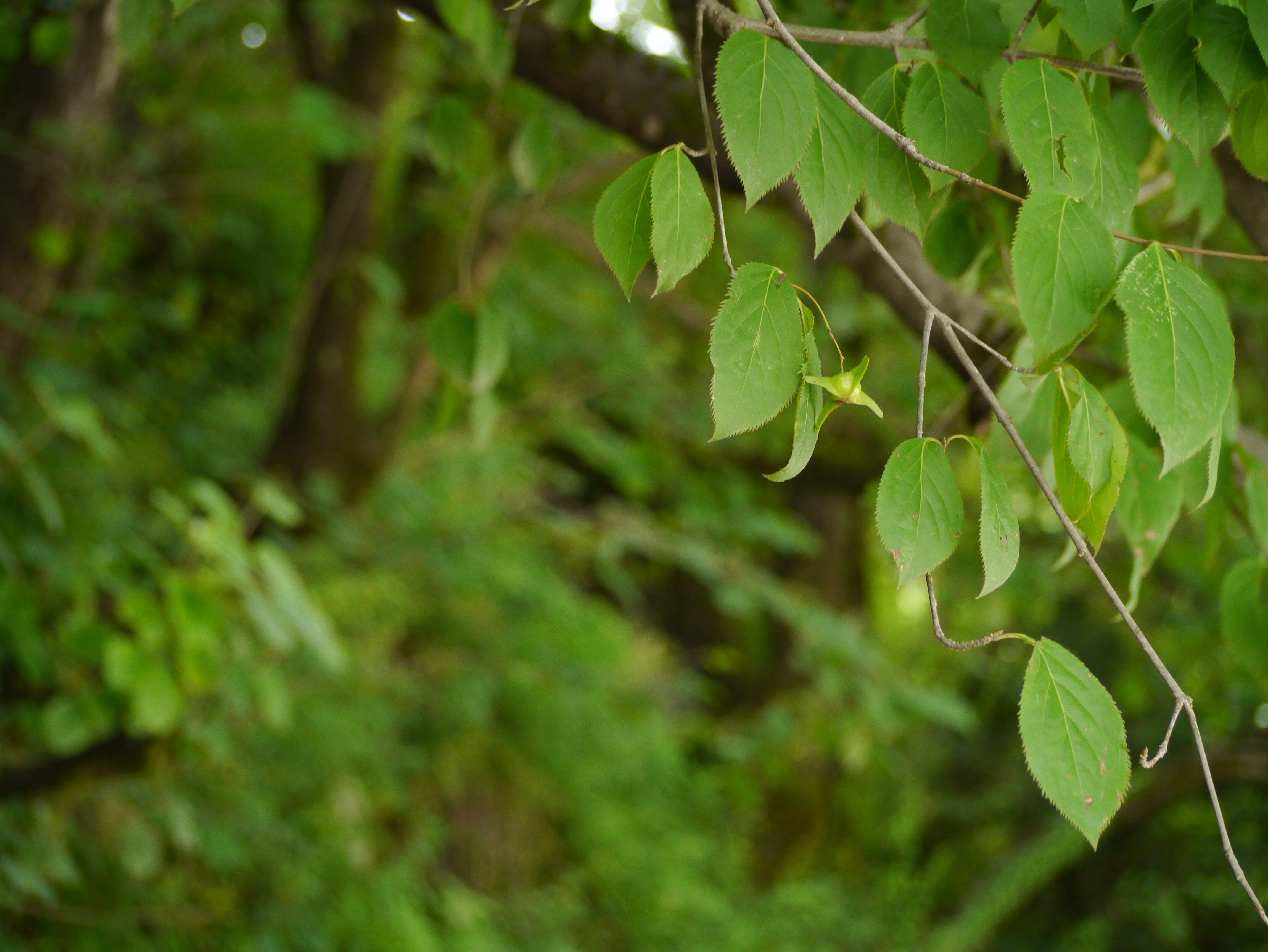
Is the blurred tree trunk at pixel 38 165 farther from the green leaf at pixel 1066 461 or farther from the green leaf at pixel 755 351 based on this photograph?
the green leaf at pixel 1066 461

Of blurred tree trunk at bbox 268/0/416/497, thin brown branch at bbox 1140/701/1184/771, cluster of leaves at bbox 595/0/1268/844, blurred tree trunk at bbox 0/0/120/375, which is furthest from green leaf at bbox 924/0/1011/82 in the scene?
blurred tree trunk at bbox 268/0/416/497

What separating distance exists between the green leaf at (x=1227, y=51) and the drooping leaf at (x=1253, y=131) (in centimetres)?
2

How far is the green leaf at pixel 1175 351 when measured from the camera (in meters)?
0.44

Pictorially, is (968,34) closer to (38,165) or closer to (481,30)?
(481,30)

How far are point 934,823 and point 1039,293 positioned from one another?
167 inches

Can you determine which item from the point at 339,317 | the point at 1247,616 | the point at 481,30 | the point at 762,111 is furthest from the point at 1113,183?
the point at 339,317

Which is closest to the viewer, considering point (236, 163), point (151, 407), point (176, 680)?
point (176, 680)

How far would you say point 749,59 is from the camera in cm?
48

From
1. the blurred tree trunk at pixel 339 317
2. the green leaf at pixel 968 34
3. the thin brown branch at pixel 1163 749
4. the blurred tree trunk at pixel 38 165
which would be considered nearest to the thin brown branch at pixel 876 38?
the green leaf at pixel 968 34

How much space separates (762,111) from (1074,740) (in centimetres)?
34

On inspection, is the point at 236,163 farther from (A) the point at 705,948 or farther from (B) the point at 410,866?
(A) the point at 705,948

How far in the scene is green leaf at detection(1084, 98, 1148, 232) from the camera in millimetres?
526

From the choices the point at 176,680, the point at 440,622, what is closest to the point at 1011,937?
the point at 440,622

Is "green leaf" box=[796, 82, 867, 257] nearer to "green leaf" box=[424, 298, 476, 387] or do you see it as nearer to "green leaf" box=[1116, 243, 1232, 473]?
"green leaf" box=[1116, 243, 1232, 473]
